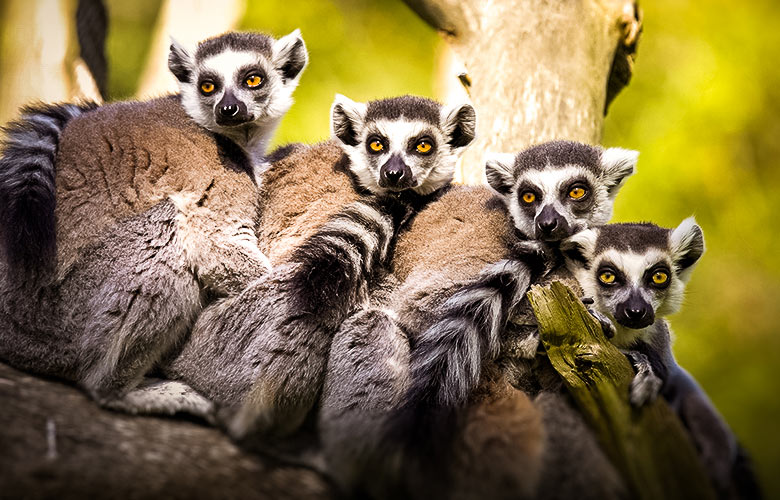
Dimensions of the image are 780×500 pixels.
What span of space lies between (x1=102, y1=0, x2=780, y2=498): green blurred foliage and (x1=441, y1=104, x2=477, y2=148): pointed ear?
357cm

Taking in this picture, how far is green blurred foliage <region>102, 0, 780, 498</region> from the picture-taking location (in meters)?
7.58

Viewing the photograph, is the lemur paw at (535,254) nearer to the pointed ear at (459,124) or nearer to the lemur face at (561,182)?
the lemur face at (561,182)

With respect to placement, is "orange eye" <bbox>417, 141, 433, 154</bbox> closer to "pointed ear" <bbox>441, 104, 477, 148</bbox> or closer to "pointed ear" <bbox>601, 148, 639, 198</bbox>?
"pointed ear" <bbox>441, 104, 477, 148</bbox>

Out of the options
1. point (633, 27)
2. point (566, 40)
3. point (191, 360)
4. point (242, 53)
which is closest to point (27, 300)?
point (191, 360)

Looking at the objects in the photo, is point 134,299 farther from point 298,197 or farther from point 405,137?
point 405,137

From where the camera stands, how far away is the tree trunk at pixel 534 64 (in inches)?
180

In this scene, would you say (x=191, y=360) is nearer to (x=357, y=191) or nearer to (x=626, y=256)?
(x=357, y=191)

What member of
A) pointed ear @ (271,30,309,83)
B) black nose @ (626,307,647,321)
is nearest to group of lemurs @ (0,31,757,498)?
black nose @ (626,307,647,321)

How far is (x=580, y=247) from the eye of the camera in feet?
11.0

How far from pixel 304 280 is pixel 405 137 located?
39.0 inches

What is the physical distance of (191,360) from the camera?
345cm

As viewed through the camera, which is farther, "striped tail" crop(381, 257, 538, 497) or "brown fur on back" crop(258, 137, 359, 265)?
"brown fur on back" crop(258, 137, 359, 265)

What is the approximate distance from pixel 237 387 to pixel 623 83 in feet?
11.6

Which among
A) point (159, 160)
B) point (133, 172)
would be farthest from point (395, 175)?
point (133, 172)
